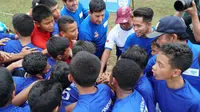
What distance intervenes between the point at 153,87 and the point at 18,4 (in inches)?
283

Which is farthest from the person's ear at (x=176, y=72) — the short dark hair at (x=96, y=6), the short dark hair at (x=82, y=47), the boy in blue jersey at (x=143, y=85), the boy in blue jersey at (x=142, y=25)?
the short dark hair at (x=96, y=6)

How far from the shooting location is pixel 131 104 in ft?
6.95

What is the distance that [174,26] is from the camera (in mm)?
2680

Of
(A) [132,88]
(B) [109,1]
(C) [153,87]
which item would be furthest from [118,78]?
(B) [109,1]

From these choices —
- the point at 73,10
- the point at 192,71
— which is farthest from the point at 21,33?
the point at 192,71

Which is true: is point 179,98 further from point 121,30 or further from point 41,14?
point 41,14

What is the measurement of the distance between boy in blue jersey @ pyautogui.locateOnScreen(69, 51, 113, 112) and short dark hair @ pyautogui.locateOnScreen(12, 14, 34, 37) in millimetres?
1154

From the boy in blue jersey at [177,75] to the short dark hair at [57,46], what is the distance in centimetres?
112

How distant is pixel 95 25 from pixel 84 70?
187cm

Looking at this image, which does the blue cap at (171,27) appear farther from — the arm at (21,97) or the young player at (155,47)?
the arm at (21,97)

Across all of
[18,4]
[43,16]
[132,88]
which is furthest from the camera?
[18,4]

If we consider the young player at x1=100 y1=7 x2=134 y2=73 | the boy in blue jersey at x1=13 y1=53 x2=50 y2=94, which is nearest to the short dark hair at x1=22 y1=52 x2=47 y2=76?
the boy in blue jersey at x1=13 y1=53 x2=50 y2=94

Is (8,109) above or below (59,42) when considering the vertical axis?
below

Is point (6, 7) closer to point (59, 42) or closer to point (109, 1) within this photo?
point (109, 1)
